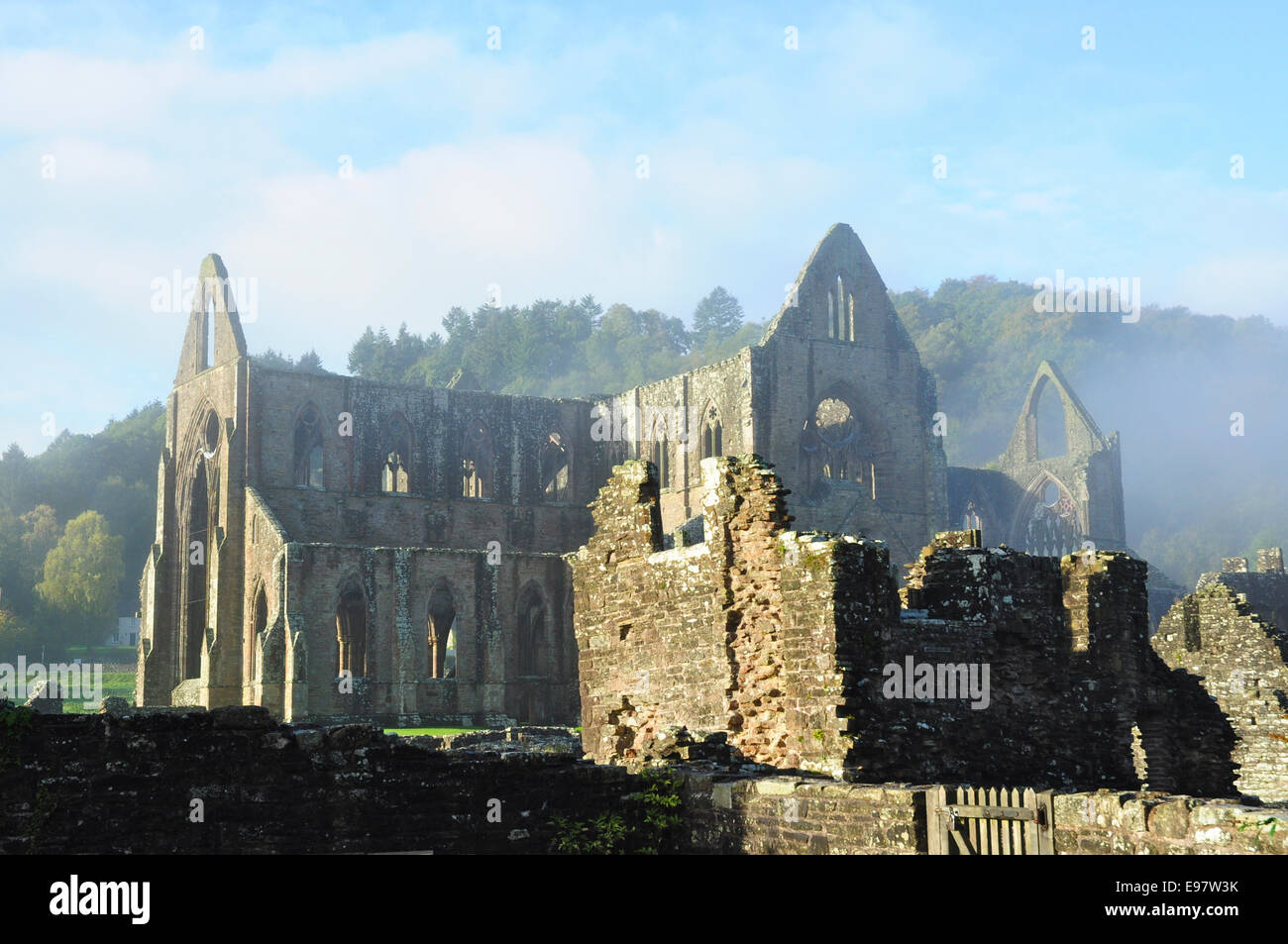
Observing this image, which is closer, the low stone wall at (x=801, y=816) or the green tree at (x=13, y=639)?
the low stone wall at (x=801, y=816)

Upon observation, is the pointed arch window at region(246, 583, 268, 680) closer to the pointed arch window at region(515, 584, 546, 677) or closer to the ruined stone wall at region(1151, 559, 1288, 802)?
the pointed arch window at region(515, 584, 546, 677)

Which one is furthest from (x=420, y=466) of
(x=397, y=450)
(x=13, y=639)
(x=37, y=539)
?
(x=37, y=539)

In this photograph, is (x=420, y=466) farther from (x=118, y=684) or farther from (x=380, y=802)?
(x=380, y=802)

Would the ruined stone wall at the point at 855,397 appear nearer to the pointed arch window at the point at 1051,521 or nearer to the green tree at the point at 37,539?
the pointed arch window at the point at 1051,521

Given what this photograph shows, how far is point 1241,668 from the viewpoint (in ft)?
70.9

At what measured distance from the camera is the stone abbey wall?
48.0 ft

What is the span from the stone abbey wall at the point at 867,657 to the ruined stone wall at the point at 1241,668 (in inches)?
74.9

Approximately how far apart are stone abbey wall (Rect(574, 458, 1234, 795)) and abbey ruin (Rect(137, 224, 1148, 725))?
2779 centimetres

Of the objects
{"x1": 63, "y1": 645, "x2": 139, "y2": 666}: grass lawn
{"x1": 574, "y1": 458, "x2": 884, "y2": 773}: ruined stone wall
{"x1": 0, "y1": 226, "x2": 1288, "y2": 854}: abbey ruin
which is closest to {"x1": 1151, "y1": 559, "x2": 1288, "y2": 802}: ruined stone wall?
{"x1": 0, "y1": 226, "x2": 1288, "y2": 854}: abbey ruin

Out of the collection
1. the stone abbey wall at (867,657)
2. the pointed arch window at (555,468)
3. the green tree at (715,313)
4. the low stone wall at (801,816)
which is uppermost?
the green tree at (715,313)

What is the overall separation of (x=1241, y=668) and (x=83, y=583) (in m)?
68.8

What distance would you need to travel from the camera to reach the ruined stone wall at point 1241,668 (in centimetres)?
2019

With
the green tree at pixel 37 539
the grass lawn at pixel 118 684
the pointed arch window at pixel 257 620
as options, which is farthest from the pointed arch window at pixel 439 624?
the green tree at pixel 37 539

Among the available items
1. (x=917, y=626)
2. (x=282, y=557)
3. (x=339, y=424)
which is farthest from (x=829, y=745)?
(x=339, y=424)
